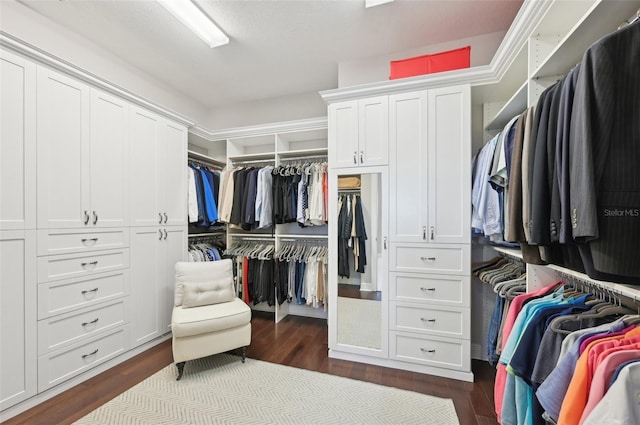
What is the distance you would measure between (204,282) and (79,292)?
869mm

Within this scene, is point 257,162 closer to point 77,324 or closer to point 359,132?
point 359,132

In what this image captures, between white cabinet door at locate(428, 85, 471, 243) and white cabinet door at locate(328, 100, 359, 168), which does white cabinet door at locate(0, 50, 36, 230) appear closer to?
white cabinet door at locate(328, 100, 359, 168)

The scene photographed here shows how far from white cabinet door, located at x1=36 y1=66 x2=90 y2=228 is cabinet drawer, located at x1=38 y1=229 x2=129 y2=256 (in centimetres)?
7

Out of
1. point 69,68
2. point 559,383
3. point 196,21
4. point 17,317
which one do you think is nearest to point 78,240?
point 17,317

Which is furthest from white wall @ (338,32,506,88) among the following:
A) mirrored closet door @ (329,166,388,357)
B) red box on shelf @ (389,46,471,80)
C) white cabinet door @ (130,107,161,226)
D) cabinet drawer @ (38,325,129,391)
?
cabinet drawer @ (38,325,129,391)

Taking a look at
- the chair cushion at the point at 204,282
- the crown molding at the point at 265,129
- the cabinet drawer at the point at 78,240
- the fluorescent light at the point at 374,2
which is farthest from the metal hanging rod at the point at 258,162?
the fluorescent light at the point at 374,2

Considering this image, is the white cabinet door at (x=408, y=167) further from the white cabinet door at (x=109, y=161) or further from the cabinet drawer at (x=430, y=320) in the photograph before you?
the white cabinet door at (x=109, y=161)

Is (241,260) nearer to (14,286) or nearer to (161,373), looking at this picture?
(161,373)

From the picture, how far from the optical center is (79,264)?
195 cm

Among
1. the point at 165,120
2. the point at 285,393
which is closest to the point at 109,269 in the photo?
the point at 165,120

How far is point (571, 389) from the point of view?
75cm

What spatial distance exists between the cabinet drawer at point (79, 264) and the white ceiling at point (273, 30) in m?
1.91

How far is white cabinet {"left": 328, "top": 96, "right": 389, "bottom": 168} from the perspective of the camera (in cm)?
218

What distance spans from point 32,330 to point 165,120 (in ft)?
6.50
